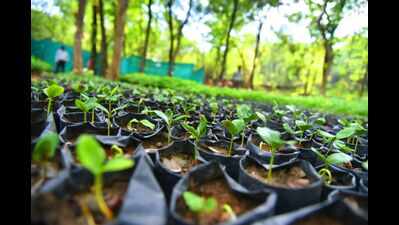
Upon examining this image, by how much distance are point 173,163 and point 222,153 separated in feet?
1.08

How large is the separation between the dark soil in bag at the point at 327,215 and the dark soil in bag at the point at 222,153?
48cm

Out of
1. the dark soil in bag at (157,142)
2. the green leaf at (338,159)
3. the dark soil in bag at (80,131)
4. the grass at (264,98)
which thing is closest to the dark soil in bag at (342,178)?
the green leaf at (338,159)

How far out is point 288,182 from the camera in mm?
1090

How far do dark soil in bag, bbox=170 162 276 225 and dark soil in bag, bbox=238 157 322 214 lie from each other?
70mm

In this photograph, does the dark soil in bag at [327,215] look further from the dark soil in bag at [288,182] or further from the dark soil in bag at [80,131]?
the dark soil in bag at [80,131]

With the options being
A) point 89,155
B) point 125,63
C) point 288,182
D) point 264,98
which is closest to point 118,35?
point 264,98

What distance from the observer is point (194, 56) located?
2741 centimetres

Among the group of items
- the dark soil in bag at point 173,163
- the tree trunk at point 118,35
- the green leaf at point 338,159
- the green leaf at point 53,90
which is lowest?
the dark soil in bag at point 173,163

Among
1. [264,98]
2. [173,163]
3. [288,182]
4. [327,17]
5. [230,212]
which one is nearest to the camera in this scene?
[230,212]

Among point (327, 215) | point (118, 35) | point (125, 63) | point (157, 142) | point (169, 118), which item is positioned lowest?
point (327, 215)

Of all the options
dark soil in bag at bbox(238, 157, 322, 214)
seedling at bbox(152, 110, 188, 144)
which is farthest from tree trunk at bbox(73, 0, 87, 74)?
dark soil in bag at bbox(238, 157, 322, 214)

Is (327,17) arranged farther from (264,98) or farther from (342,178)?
(342,178)

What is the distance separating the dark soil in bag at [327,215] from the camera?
75cm

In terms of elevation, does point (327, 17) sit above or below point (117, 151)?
above
